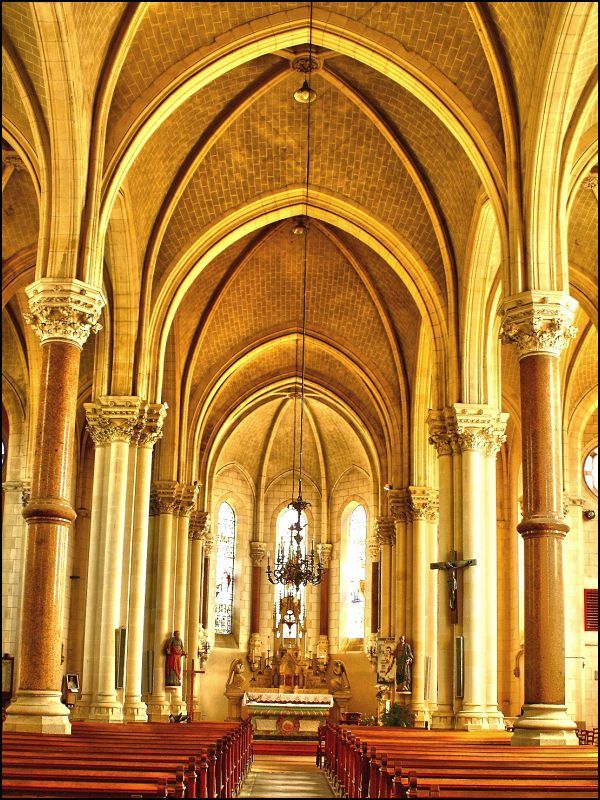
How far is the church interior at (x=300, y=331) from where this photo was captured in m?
14.8

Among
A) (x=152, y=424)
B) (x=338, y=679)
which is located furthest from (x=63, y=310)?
(x=338, y=679)

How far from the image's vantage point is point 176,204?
21.5 metres

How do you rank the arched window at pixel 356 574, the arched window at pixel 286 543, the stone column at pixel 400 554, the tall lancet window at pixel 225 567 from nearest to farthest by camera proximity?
the stone column at pixel 400 554, the arched window at pixel 286 543, the arched window at pixel 356 574, the tall lancet window at pixel 225 567

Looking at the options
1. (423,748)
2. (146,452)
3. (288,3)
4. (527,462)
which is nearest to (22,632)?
(423,748)

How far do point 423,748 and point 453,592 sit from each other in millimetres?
7624

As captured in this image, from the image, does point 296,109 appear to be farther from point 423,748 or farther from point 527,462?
point 423,748

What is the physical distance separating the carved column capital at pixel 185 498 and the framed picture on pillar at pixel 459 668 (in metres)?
10.4

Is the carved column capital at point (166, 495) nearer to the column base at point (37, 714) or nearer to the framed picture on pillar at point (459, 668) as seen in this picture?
the framed picture on pillar at point (459, 668)

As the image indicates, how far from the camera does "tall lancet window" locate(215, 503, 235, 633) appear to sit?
39.5 metres

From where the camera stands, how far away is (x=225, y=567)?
132 feet

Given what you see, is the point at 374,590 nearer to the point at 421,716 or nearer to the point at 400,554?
the point at 400,554

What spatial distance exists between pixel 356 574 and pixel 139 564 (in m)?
20.2

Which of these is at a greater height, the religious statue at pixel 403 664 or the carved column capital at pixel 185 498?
the carved column capital at pixel 185 498

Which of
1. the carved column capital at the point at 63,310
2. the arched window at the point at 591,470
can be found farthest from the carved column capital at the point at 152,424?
the arched window at the point at 591,470
